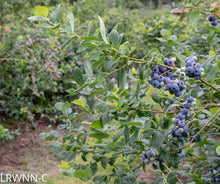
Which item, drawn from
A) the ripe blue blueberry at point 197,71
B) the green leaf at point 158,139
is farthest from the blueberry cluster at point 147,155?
the ripe blue blueberry at point 197,71

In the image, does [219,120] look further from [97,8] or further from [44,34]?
[97,8]

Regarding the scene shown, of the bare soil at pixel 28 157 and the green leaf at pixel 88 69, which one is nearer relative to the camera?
the green leaf at pixel 88 69

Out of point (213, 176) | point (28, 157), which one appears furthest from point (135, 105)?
point (28, 157)

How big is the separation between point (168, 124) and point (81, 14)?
604 centimetres

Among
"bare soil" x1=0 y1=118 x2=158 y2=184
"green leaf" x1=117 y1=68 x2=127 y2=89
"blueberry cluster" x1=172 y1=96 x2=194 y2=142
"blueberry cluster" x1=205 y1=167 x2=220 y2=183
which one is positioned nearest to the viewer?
"green leaf" x1=117 y1=68 x2=127 y2=89

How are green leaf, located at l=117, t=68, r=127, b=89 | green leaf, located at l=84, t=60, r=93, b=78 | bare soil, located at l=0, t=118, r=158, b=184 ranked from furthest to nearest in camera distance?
bare soil, located at l=0, t=118, r=158, b=184, green leaf, located at l=117, t=68, r=127, b=89, green leaf, located at l=84, t=60, r=93, b=78

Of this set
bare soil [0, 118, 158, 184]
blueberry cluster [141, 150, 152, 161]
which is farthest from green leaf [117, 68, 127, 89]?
bare soil [0, 118, 158, 184]

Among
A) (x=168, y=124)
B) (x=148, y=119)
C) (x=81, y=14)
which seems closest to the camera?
(x=148, y=119)

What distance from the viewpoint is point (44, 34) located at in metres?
3.97

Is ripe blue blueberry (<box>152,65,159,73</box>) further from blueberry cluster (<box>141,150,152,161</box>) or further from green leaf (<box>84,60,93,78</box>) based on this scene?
blueberry cluster (<box>141,150,152,161</box>)

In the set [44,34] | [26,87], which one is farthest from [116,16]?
[26,87]

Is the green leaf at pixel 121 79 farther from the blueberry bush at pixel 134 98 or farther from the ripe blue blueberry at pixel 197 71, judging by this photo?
the ripe blue blueberry at pixel 197 71

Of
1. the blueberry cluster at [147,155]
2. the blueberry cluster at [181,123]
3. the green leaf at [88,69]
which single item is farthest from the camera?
the blueberry cluster at [147,155]

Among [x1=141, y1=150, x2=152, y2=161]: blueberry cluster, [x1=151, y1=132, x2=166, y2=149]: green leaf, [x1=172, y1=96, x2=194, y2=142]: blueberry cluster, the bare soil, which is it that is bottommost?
the bare soil
